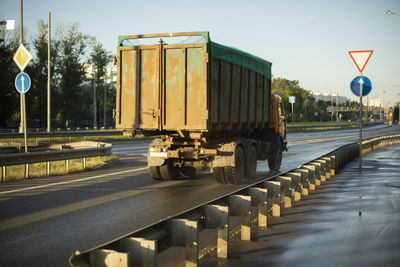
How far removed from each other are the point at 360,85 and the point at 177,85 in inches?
273

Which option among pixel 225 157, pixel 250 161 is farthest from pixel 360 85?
pixel 225 157

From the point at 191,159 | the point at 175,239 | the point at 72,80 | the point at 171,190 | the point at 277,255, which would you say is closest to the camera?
the point at 175,239

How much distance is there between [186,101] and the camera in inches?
445

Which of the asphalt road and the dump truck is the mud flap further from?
the asphalt road

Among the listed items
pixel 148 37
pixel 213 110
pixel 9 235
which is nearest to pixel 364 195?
pixel 213 110

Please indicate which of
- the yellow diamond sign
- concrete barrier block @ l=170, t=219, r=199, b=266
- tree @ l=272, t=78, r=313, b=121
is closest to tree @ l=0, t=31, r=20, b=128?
the yellow diamond sign

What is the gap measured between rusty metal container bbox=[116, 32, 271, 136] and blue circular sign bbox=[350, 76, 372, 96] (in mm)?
4798

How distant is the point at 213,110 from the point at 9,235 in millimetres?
Result: 5872

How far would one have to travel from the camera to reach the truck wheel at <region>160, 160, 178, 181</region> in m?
12.9

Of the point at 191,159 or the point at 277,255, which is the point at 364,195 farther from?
the point at 277,255

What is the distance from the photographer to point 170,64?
11.5 metres

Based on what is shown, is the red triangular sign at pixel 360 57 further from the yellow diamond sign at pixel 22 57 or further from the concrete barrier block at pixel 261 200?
the yellow diamond sign at pixel 22 57

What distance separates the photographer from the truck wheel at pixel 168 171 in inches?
507

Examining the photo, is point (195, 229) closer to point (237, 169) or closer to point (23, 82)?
point (237, 169)
